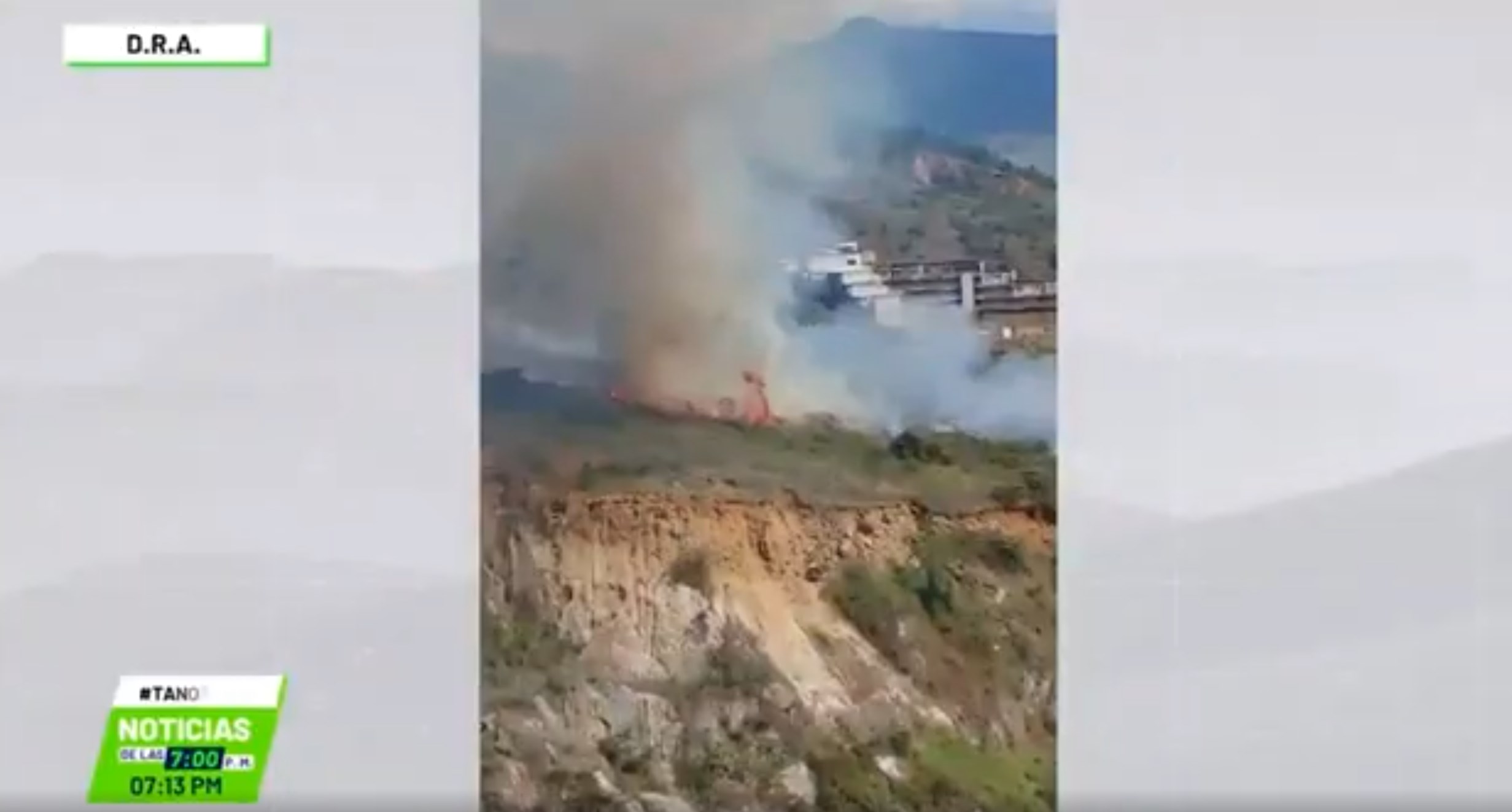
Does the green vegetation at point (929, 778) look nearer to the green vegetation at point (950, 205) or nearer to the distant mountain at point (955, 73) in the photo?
the green vegetation at point (950, 205)

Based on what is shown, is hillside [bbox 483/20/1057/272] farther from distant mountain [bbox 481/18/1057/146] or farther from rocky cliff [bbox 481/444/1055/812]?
rocky cliff [bbox 481/444/1055/812]

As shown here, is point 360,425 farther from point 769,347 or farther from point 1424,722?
point 1424,722

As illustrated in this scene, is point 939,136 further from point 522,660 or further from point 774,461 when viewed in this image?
point 522,660
